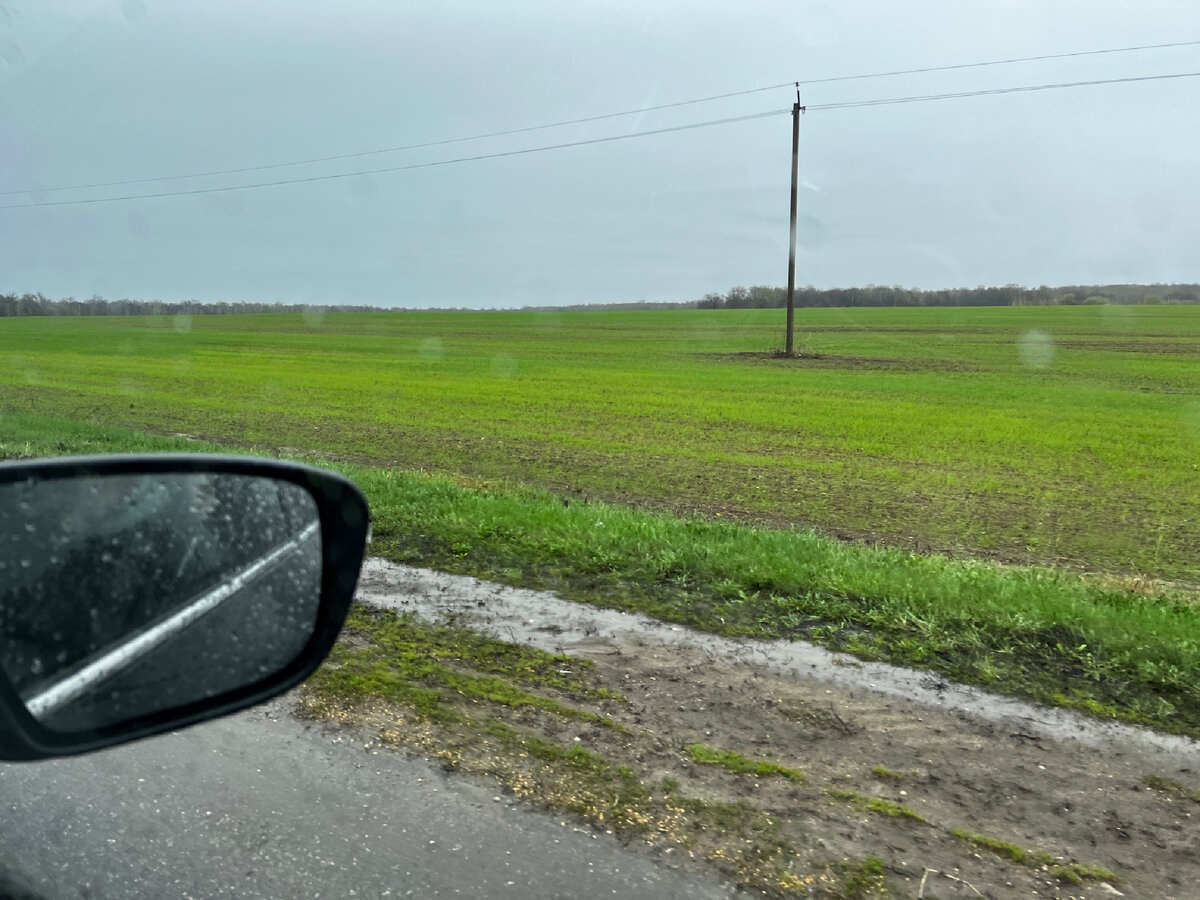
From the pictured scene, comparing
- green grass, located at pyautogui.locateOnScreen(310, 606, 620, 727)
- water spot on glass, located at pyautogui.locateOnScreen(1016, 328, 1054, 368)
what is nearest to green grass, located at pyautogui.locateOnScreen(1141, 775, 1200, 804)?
green grass, located at pyautogui.locateOnScreen(310, 606, 620, 727)

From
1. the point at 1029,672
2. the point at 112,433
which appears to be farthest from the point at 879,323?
the point at 1029,672

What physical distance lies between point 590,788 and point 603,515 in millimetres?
4981

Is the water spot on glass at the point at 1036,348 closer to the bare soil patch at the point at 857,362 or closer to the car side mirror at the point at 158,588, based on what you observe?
the bare soil patch at the point at 857,362

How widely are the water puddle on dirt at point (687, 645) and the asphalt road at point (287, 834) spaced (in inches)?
68.1

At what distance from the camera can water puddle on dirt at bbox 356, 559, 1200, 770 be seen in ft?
13.6

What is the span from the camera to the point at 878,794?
11.4ft

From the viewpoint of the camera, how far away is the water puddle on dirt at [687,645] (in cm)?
415

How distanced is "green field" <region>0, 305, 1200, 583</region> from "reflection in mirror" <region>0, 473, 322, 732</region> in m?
7.73

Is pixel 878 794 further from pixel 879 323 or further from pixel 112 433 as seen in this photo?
pixel 879 323

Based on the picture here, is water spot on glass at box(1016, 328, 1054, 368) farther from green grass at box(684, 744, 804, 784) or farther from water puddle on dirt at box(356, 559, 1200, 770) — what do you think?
green grass at box(684, 744, 804, 784)

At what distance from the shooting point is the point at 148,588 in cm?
170

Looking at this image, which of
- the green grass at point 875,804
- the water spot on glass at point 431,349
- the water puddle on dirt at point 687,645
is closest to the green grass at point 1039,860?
the green grass at point 875,804

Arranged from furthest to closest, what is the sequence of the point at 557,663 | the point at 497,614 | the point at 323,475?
1. the point at 497,614
2. the point at 557,663
3. the point at 323,475

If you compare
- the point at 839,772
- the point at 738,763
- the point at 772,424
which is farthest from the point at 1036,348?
the point at 738,763
